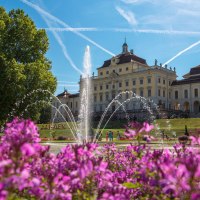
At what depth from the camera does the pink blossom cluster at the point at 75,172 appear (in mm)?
2150

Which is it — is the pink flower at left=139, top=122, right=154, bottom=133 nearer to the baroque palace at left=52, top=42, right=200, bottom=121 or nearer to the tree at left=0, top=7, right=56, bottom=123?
the tree at left=0, top=7, right=56, bottom=123

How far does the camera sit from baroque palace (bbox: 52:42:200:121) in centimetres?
7325

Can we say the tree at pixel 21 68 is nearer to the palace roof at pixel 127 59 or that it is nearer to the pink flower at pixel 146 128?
the pink flower at pixel 146 128

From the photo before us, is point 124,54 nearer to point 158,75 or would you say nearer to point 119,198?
point 158,75

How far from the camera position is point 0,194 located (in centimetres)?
194

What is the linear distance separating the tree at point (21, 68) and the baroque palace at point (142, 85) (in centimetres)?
4391

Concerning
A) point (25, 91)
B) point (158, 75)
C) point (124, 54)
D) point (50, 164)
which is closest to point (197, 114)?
point (158, 75)

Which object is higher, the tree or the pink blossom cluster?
the tree

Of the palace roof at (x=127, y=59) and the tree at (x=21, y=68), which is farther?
the palace roof at (x=127, y=59)

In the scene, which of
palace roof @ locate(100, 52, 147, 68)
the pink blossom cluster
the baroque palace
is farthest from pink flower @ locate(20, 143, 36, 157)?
palace roof @ locate(100, 52, 147, 68)

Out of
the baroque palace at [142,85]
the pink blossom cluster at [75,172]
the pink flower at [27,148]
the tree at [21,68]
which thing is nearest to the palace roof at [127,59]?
the baroque palace at [142,85]

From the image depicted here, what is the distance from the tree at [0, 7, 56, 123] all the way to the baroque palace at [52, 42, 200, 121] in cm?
4391

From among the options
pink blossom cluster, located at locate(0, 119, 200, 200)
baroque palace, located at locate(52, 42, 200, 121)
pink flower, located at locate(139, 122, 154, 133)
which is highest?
baroque palace, located at locate(52, 42, 200, 121)

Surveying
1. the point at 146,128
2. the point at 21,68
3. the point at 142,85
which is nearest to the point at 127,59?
the point at 142,85
